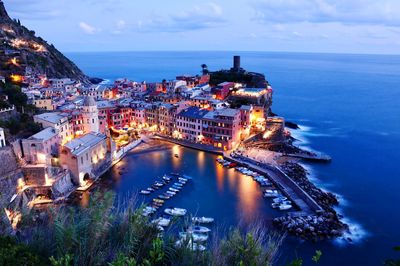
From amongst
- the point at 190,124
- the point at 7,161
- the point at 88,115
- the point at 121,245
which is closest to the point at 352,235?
the point at 121,245

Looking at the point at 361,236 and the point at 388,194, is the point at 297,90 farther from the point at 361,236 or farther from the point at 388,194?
the point at 361,236

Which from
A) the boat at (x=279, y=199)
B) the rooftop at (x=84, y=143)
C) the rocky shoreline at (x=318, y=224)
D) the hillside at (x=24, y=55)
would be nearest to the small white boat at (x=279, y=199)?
the boat at (x=279, y=199)

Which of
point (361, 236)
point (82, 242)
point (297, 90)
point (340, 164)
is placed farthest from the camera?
point (297, 90)

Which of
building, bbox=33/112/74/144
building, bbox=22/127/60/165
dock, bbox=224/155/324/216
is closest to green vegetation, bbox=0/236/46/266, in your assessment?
dock, bbox=224/155/324/216

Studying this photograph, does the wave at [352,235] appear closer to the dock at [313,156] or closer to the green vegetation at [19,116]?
the dock at [313,156]

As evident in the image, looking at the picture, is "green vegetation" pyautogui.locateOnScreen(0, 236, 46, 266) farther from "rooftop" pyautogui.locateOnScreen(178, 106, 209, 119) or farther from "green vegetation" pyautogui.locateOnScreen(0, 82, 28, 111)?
"rooftop" pyautogui.locateOnScreen(178, 106, 209, 119)

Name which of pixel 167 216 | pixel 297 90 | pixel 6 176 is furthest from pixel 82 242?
pixel 297 90
